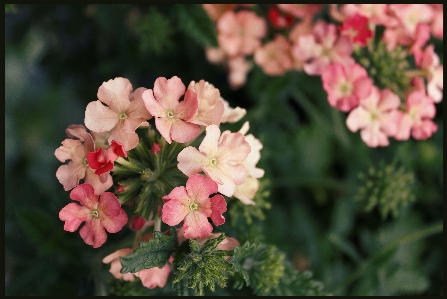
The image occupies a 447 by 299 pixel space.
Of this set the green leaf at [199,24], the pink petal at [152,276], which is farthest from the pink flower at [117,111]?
the green leaf at [199,24]

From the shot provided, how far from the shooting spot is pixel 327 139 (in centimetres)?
286

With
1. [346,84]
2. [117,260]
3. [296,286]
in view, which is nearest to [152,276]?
[117,260]

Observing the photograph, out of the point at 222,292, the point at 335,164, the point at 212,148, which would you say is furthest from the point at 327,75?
the point at 335,164

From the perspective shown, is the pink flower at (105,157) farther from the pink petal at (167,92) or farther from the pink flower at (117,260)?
the pink flower at (117,260)

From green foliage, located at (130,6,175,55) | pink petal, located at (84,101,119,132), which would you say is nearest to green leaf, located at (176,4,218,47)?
green foliage, located at (130,6,175,55)

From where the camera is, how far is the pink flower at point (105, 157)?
4.43 ft

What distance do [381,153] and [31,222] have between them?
1.90 meters

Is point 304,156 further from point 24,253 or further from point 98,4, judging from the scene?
point 24,253

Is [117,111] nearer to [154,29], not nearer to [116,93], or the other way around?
[116,93]

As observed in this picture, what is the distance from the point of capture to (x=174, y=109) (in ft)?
4.75

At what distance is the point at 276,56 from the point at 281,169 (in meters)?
0.74

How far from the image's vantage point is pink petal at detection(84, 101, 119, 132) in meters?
1.45

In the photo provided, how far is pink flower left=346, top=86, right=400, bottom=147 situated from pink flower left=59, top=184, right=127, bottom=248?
100cm

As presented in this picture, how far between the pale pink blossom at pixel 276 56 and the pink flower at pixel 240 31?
79mm
